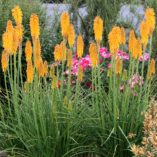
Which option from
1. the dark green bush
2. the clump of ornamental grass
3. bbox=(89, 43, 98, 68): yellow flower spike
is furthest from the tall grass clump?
the dark green bush

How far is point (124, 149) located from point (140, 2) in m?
4.05

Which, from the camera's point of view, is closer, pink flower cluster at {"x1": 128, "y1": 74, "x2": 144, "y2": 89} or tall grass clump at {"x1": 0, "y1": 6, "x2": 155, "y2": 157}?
tall grass clump at {"x1": 0, "y1": 6, "x2": 155, "y2": 157}

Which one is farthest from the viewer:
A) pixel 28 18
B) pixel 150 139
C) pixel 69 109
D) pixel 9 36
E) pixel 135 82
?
pixel 28 18

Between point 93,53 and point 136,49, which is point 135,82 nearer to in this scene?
point 136,49

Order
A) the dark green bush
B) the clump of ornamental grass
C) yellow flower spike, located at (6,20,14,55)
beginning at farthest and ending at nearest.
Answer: the dark green bush
yellow flower spike, located at (6,20,14,55)
the clump of ornamental grass

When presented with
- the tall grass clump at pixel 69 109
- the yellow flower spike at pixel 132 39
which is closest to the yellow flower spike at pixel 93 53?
the tall grass clump at pixel 69 109

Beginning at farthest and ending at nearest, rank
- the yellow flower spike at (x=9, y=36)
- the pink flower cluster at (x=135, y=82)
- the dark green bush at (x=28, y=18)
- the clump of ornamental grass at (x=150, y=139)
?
1. the dark green bush at (x=28, y=18)
2. the pink flower cluster at (x=135, y=82)
3. the yellow flower spike at (x=9, y=36)
4. the clump of ornamental grass at (x=150, y=139)

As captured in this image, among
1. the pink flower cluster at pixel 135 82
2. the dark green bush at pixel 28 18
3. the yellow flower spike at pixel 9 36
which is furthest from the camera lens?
the dark green bush at pixel 28 18

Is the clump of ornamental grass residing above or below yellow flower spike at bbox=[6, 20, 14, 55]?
below

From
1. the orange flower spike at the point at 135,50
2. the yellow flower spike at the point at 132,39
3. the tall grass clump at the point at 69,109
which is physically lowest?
the tall grass clump at the point at 69,109

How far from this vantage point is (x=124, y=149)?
4355 millimetres

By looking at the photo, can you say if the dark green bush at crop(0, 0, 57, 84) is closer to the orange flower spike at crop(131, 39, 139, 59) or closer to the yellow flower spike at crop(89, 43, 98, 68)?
the yellow flower spike at crop(89, 43, 98, 68)

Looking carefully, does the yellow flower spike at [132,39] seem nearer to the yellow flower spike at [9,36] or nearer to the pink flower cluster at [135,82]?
the pink flower cluster at [135,82]

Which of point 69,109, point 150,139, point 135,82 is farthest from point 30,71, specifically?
point 150,139
